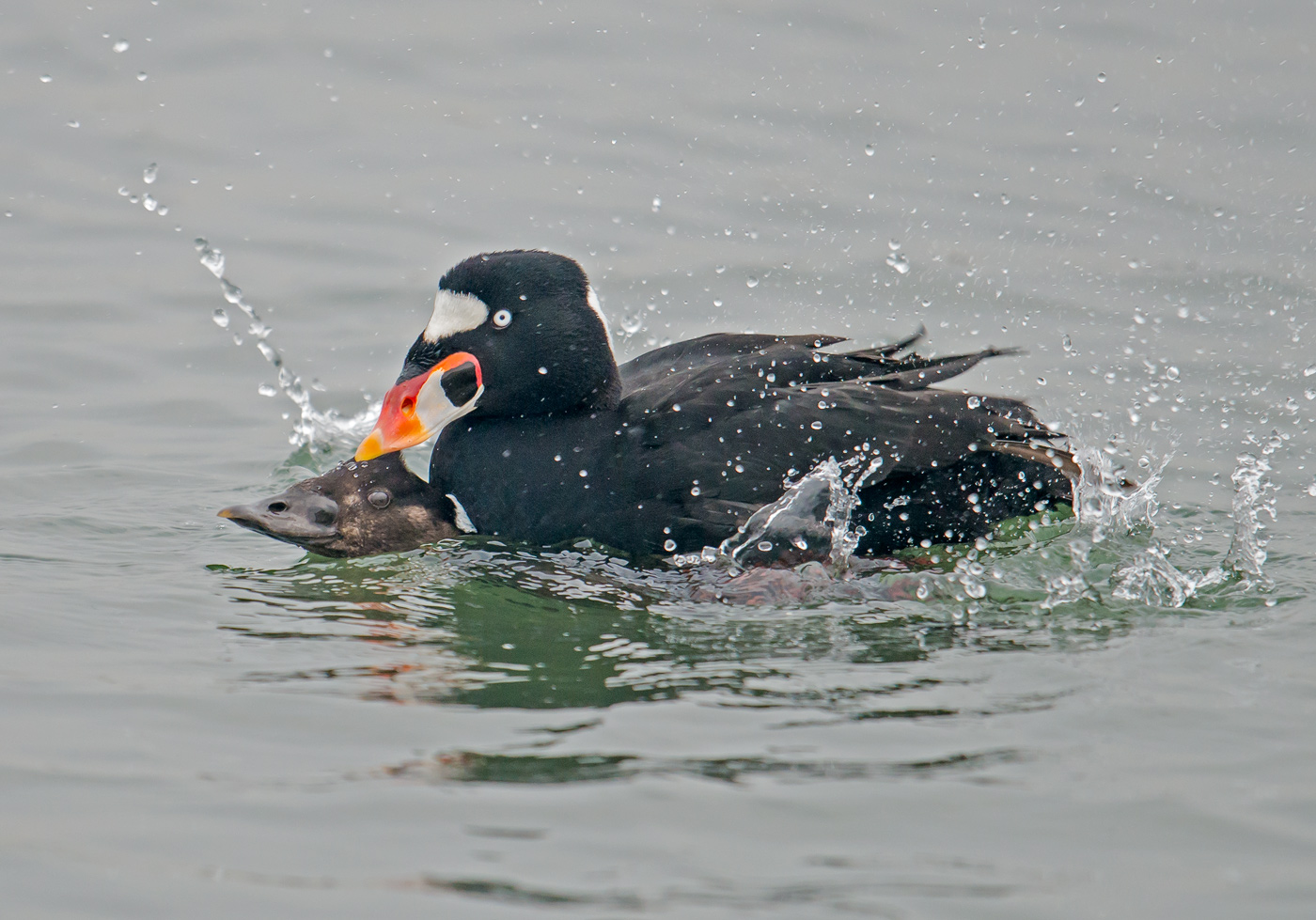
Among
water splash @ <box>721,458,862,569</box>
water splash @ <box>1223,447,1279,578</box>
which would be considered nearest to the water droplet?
water splash @ <box>721,458,862,569</box>

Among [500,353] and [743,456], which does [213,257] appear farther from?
[743,456]

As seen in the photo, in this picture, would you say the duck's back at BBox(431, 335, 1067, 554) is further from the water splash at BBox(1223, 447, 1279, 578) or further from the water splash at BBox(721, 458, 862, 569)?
the water splash at BBox(1223, 447, 1279, 578)

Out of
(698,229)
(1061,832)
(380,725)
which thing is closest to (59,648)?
(380,725)

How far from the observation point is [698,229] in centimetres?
854

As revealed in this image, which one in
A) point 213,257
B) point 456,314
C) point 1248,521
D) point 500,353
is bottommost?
point 1248,521

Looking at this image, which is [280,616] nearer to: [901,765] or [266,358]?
[901,765]

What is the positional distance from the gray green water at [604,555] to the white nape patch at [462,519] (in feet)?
0.40

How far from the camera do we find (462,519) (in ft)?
17.2

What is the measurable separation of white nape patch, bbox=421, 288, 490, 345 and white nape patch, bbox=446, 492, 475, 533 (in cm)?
58

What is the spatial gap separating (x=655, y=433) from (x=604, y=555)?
450 mm

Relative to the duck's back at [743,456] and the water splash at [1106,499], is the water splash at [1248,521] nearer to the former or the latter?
the water splash at [1106,499]

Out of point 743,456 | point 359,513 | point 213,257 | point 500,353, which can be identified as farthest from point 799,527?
point 213,257

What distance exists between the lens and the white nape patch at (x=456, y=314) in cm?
514

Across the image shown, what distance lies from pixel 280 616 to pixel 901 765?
2.05m
